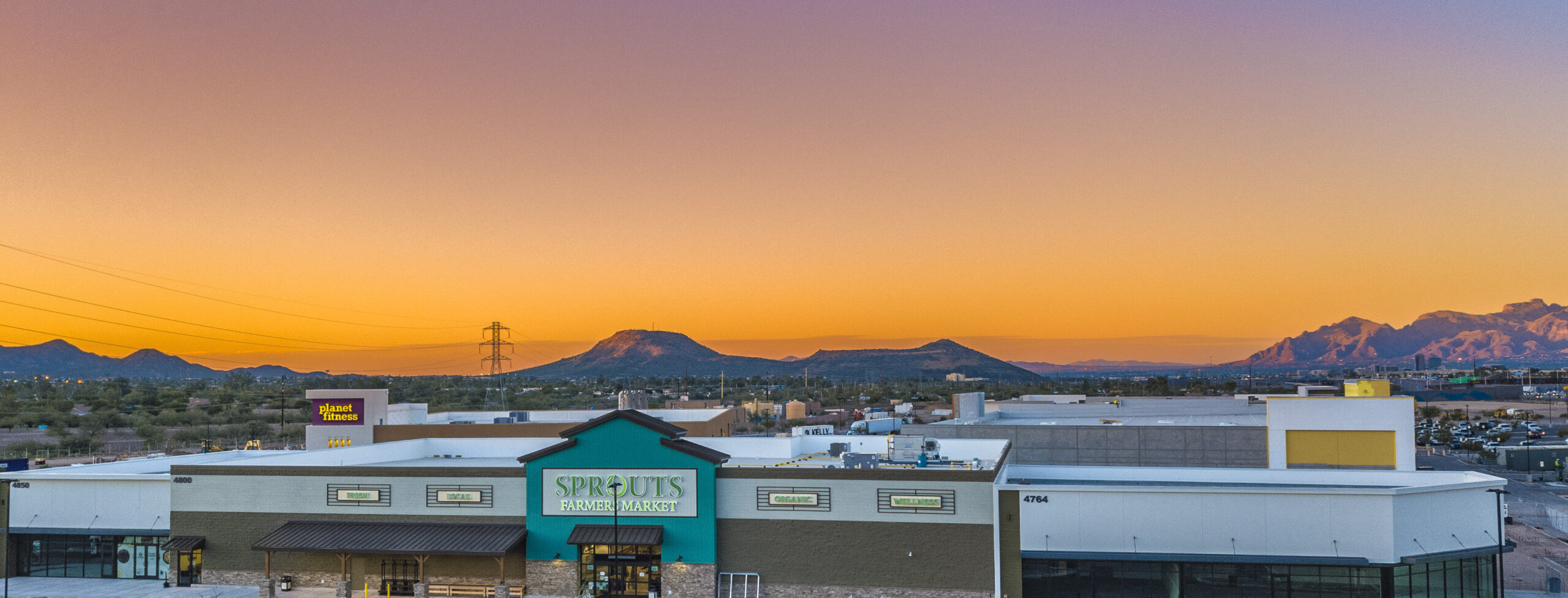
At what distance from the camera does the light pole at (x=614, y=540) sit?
44000mm

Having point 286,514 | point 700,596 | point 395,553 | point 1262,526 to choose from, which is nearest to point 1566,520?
point 1262,526

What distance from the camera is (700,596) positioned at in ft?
143

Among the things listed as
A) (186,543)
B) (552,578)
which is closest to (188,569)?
(186,543)

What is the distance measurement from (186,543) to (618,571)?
20.8 m

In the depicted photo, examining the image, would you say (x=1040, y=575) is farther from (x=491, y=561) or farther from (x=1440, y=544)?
(x=491, y=561)

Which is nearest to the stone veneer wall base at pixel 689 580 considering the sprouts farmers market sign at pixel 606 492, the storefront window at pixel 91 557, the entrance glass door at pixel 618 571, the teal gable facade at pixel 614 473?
the entrance glass door at pixel 618 571

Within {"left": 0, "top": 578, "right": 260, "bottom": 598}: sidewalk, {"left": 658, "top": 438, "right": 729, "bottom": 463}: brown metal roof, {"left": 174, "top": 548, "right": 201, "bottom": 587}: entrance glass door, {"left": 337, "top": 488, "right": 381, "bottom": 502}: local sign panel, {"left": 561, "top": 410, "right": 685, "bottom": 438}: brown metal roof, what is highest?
{"left": 561, "top": 410, "right": 685, "bottom": 438}: brown metal roof

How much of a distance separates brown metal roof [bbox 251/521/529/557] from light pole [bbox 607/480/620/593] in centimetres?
385

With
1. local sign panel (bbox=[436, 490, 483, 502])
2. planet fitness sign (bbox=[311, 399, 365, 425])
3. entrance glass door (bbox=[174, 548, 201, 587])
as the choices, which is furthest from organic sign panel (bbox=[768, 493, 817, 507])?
planet fitness sign (bbox=[311, 399, 365, 425])

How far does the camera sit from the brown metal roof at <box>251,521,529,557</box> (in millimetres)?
43594

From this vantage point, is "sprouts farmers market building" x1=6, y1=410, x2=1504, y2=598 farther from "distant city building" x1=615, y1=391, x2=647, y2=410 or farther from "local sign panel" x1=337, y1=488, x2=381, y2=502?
"distant city building" x1=615, y1=391, x2=647, y2=410

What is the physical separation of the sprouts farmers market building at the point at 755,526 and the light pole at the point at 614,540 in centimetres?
13

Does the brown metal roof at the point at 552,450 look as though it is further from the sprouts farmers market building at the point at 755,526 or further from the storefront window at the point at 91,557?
the storefront window at the point at 91,557

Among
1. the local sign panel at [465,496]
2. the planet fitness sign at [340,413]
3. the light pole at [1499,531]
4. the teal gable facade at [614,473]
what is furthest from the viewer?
the planet fitness sign at [340,413]
